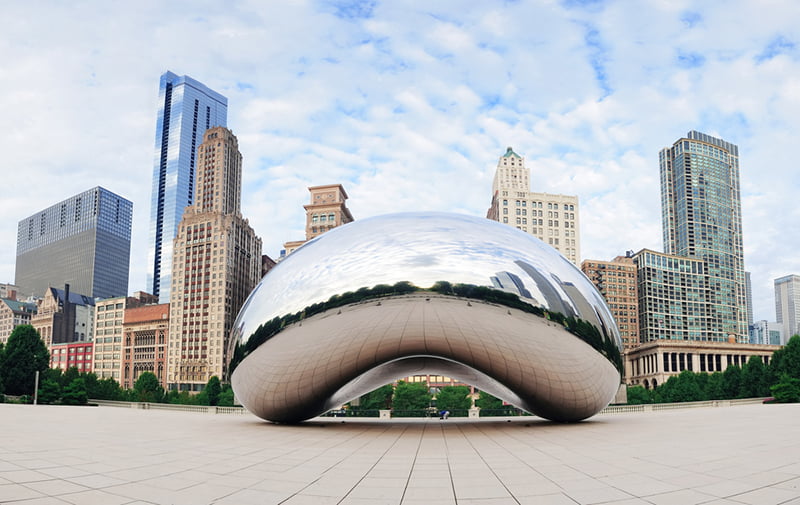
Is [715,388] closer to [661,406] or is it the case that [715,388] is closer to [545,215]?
[661,406]

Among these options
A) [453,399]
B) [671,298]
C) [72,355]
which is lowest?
[453,399]

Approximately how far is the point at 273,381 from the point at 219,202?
156 meters

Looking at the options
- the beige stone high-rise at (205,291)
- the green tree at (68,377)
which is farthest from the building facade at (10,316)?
the green tree at (68,377)

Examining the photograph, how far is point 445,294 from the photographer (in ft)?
41.7

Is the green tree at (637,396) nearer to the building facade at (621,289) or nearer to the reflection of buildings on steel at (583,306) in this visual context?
the reflection of buildings on steel at (583,306)

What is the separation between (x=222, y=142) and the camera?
164 meters

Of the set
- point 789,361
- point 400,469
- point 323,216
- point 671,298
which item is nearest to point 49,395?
point 400,469

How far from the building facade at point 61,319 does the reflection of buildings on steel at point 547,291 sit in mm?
177281

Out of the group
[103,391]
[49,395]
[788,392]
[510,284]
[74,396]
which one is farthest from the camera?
[103,391]

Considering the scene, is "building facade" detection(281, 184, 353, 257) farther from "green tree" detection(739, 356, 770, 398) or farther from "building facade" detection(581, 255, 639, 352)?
"green tree" detection(739, 356, 770, 398)

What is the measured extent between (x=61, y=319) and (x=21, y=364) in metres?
128

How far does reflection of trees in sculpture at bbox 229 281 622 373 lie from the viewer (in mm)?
12766

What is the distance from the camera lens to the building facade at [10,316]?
173875 mm

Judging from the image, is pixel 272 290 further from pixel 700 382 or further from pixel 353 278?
pixel 700 382
